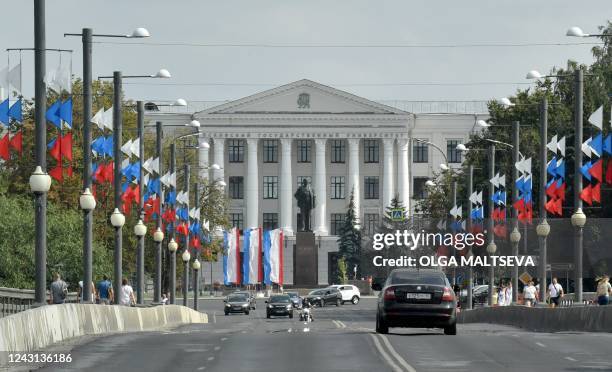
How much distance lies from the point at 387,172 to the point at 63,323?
145669 mm

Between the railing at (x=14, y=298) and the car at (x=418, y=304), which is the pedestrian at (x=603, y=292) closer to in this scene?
the car at (x=418, y=304)

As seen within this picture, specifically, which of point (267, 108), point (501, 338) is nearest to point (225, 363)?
point (501, 338)

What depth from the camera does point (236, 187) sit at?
587 ft

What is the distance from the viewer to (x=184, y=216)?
82562 millimetres

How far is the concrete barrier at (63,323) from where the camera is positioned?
26000mm

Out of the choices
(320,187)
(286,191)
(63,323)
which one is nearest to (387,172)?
(320,187)

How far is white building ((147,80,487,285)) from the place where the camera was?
569 feet

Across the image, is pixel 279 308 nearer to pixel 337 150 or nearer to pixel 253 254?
pixel 253 254

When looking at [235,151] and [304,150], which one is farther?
[304,150]

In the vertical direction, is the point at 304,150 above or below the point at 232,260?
above

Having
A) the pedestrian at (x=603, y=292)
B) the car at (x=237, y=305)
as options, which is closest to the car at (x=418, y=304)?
the pedestrian at (x=603, y=292)

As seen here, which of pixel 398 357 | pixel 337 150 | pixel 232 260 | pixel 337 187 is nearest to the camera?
pixel 398 357

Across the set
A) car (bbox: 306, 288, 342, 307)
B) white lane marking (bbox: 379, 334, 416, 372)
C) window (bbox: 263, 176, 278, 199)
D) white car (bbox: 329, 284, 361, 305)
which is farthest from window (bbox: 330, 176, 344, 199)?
white lane marking (bbox: 379, 334, 416, 372)

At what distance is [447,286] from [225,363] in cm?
1271
